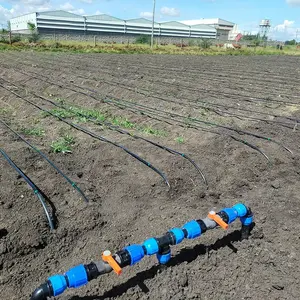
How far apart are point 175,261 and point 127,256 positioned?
0.81 meters

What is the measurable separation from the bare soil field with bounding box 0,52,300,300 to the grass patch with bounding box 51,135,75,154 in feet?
0.12

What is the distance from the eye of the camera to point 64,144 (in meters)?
5.89

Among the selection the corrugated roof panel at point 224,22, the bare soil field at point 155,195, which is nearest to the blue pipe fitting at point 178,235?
the bare soil field at point 155,195

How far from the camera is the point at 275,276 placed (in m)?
2.95

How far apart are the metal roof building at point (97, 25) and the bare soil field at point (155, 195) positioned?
53.6 m

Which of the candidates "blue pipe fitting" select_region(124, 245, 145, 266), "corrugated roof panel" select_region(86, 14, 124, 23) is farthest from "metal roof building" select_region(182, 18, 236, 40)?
"blue pipe fitting" select_region(124, 245, 145, 266)

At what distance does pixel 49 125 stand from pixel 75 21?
203 feet

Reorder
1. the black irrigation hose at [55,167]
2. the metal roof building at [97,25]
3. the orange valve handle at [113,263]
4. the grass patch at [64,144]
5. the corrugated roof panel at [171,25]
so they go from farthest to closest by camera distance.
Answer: the corrugated roof panel at [171,25] → the metal roof building at [97,25] → the grass patch at [64,144] → the black irrigation hose at [55,167] → the orange valve handle at [113,263]

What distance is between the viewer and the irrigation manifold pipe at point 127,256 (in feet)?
7.36

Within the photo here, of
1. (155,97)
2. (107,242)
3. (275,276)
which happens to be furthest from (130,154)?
(155,97)

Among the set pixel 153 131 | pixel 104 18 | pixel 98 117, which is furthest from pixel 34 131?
pixel 104 18

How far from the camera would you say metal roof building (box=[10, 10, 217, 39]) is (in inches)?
2366

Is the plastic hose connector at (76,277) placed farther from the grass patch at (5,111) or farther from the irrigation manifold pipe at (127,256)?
the grass patch at (5,111)

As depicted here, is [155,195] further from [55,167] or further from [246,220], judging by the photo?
[55,167]
